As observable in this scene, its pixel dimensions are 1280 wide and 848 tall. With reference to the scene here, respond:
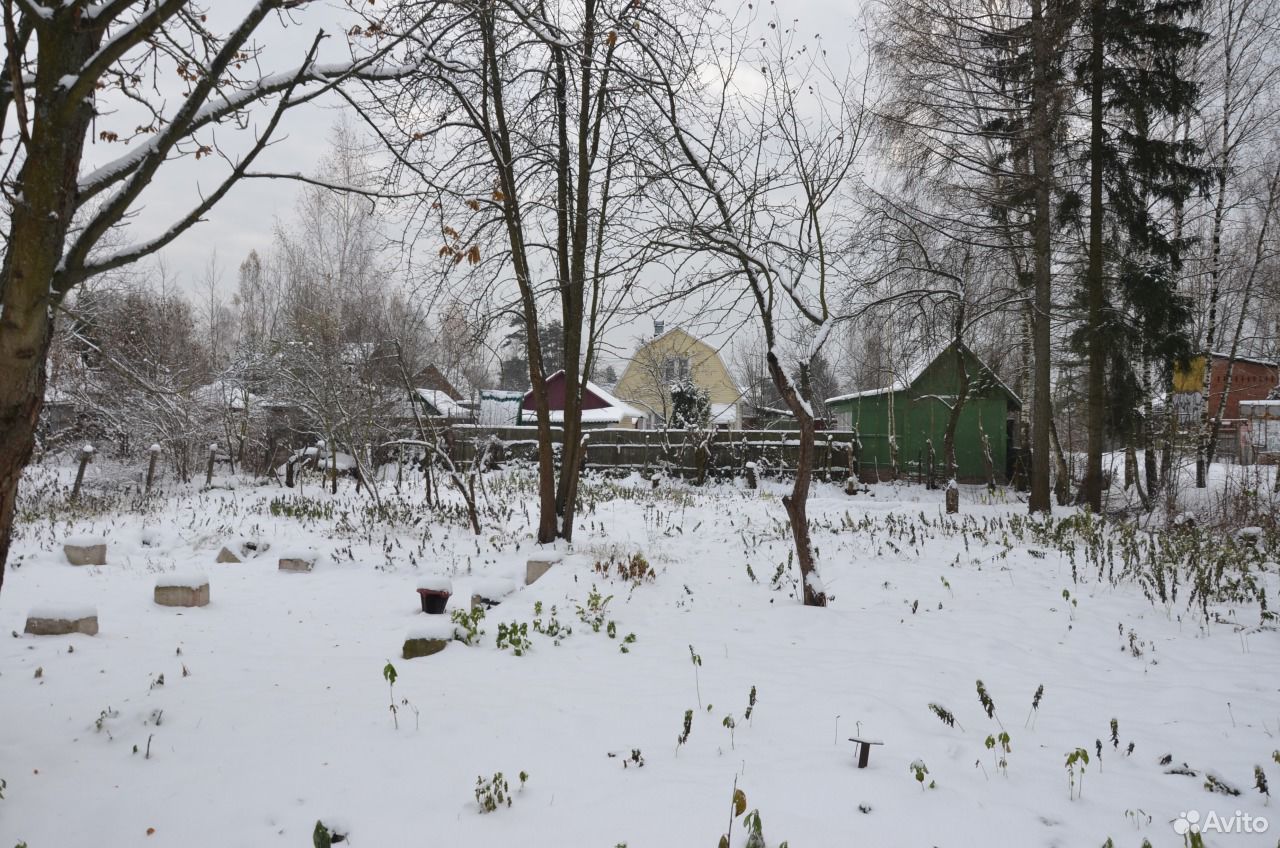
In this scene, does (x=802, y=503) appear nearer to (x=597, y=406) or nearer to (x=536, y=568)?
(x=536, y=568)

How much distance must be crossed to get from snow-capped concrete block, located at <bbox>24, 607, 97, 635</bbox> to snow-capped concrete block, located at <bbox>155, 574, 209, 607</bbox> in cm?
96

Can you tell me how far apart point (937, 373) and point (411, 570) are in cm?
1423

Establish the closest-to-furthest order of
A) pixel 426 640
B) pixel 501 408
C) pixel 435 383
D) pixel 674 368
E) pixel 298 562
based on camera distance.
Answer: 1. pixel 426 640
2. pixel 298 562
3. pixel 435 383
4. pixel 501 408
5. pixel 674 368

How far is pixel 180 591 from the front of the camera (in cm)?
569

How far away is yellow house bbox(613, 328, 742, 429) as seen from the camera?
20188mm

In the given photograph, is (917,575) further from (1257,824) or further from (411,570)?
(411,570)

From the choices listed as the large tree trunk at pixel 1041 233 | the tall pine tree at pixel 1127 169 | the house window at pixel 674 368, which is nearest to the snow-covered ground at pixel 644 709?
the large tree trunk at pixel 1041 233

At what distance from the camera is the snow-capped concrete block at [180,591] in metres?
5.68

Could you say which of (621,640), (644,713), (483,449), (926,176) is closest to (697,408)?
(483,449)

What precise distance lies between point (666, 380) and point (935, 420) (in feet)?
31.7

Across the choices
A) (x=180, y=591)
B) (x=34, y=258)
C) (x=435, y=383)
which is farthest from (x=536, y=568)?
(x=435, y=383)

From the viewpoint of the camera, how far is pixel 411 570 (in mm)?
7254

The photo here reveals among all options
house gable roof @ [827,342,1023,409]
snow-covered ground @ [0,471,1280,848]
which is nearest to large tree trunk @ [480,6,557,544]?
snow-covered ground @ [0,471,1280,848]

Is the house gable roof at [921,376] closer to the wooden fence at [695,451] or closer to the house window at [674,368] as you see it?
the wooden fence at [695,451]
